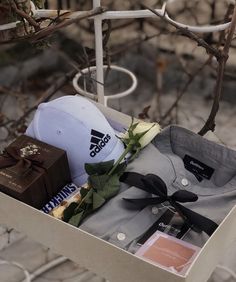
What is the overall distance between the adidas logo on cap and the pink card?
0.17m

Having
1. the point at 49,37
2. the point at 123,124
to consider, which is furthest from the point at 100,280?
the point at 49,37

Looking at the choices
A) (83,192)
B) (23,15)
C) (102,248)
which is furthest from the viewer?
(23,15)

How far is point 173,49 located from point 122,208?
52.3 inches

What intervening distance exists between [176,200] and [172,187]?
62 millimetres

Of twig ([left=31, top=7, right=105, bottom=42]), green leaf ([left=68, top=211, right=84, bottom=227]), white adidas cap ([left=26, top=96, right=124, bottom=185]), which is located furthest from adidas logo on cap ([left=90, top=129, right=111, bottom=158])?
twig ([left=31, top=7, right=105, bottom=42])

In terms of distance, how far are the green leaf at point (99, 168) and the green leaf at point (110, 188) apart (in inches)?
0.6

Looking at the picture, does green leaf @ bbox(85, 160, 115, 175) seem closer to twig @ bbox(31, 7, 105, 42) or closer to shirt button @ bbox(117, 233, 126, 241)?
shirt button @ bbox(117, 233, 126, 241)

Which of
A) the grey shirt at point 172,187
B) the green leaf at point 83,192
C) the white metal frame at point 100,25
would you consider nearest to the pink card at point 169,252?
the grey shirt at point 172,187

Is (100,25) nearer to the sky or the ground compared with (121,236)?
nearer to the sky

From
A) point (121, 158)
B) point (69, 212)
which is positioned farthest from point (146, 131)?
point (69, 212)

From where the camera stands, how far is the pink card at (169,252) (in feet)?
2.37

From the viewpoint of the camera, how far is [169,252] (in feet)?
2.43

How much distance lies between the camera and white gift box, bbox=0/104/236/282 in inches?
26.7

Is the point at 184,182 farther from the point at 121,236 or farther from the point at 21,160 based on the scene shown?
the point at 21,160
